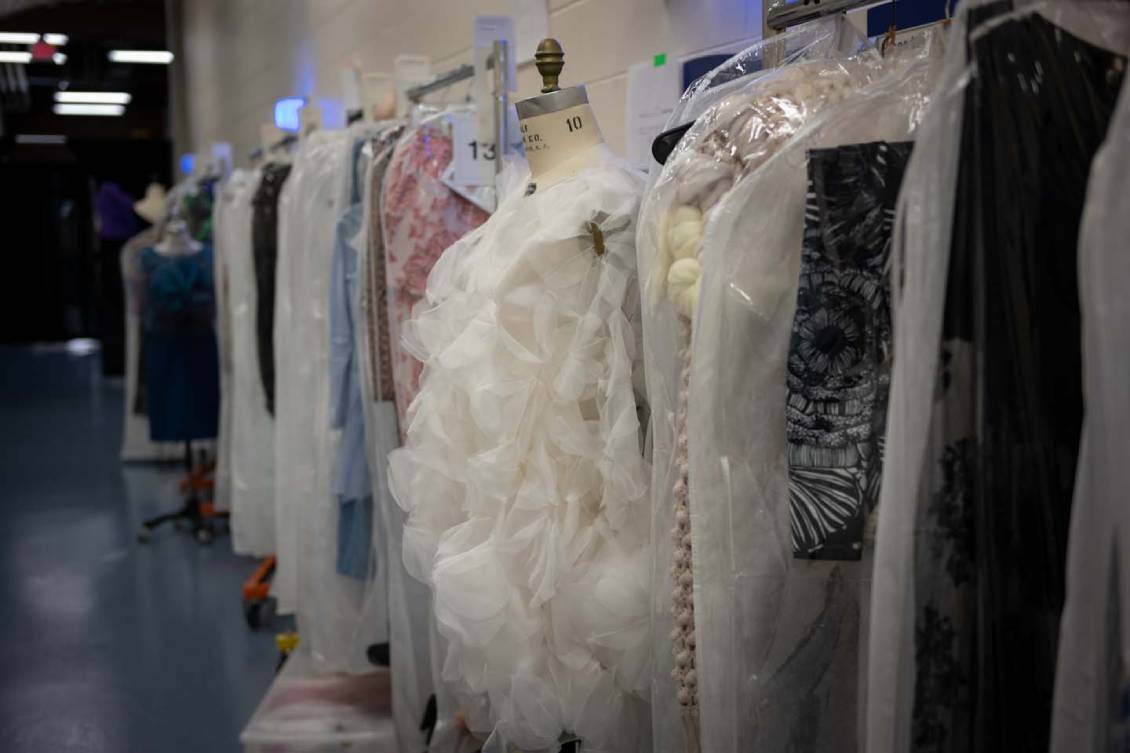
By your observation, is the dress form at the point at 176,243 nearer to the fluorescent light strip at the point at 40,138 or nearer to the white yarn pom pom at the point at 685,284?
the white yarn pom pom at the point at 685,284

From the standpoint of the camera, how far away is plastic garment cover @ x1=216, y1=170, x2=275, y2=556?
13.0 feet

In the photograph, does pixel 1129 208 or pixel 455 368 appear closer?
pixel 1129 208

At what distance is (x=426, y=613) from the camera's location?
255 cm

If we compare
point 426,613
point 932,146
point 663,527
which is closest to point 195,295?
point 426,613

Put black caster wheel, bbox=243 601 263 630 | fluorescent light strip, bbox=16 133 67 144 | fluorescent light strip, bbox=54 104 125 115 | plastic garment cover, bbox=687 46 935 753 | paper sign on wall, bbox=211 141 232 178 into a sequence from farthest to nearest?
fluorescent light strip, bbox=16 133 67 144 → fluorescent light strip, bbox=54 104 125 115 → paper sign on wall, bbox=211 141 232 178 → black caster wheel, bbox=243 601 263 630 → plastic garment cover, bbox=687 46 935 753

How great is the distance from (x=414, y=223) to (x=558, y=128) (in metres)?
0.63

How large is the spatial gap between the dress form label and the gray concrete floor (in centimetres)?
197

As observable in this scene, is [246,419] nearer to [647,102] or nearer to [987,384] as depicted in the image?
[647,102]

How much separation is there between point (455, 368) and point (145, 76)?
13732mm

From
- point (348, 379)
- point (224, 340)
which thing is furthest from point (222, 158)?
point (348, 379)

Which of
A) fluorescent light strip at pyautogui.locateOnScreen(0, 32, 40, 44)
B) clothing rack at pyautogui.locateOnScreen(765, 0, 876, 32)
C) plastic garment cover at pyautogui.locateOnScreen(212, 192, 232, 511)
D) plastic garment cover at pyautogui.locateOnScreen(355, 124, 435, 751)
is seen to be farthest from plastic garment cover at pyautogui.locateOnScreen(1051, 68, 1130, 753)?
fluorescent light strip at pyautogui.locateOnScreen(0, 32, 40, 44)

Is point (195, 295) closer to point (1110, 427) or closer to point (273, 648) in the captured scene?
point (273, 648)

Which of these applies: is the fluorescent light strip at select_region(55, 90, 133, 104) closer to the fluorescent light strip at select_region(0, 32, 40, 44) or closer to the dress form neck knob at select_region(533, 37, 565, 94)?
the fluorescent light strip at select_region(0, 32, 40, 44)

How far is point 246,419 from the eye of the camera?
4.05 meters
